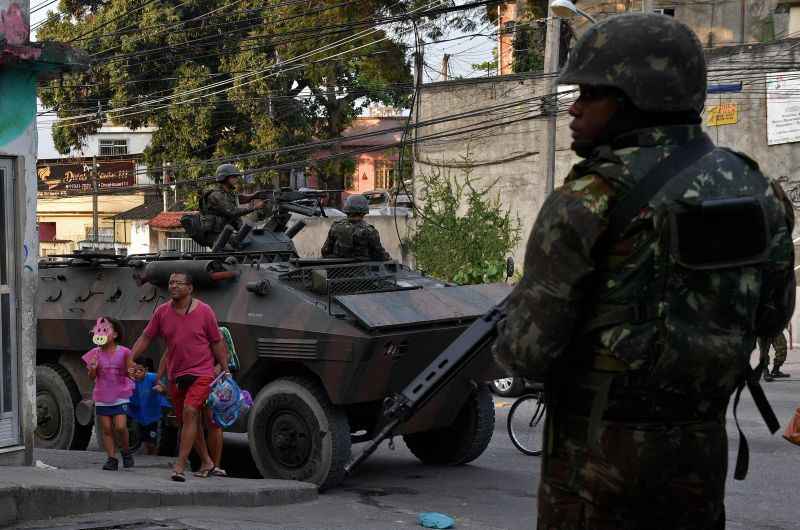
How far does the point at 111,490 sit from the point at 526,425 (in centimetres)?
461

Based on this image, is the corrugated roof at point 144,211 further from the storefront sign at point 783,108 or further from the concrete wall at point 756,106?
the storefront sign at point 783,108

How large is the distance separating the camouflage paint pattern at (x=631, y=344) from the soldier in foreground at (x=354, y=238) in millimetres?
9018

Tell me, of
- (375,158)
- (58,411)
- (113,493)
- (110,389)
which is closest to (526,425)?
(110,389)

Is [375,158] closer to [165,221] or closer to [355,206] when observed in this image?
[165,221]

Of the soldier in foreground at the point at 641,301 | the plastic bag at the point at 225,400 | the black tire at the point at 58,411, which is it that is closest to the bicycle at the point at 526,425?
the plastic bag at the point at 225,400

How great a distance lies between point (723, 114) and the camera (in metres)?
24.5

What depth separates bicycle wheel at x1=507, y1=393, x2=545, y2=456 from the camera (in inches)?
429

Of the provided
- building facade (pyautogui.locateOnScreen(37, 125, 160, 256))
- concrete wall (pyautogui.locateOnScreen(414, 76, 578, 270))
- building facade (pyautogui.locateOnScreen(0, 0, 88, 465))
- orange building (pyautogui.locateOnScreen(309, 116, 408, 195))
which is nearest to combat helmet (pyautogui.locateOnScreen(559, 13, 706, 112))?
building facade (pyautogui.locateOnScreen(0, 0, 88, 465))

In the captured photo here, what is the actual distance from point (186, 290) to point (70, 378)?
2.63 meters

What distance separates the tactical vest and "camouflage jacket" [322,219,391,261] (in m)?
9.07

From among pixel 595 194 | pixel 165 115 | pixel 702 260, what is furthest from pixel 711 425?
pixel 165 115

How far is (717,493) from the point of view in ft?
10.2

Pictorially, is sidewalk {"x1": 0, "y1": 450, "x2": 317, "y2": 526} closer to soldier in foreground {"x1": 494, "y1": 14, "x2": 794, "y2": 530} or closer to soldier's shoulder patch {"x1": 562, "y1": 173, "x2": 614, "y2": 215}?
soldier in foreground {"x1": 494, "y1": 14, "x2": 794, "y2": 530}

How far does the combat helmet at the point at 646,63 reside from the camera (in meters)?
3.07
